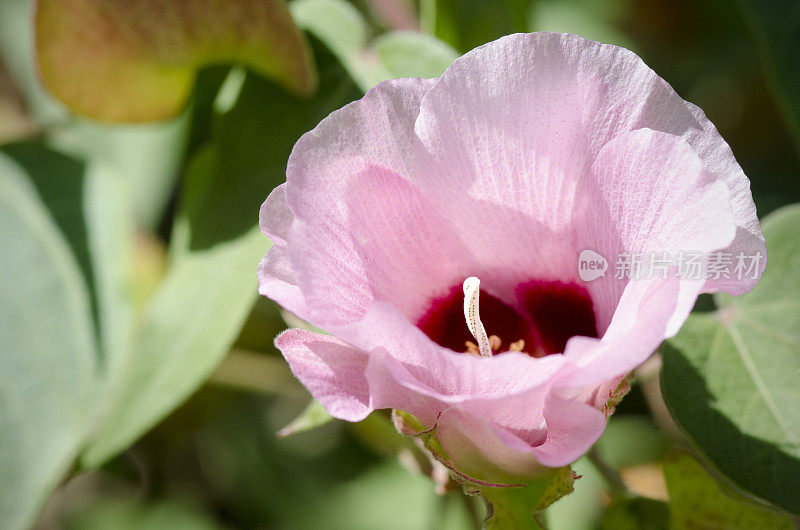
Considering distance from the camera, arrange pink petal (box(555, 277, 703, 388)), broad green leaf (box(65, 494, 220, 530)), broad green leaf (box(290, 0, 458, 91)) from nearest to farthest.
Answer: pink petal (box(555, 277, 703, 388)) < broad green leaf (box(290, 0, 458, 91)) < broad green leaf (box(65, 494, 220, 530))

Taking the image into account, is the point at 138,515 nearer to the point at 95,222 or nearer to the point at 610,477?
the point at 95,222

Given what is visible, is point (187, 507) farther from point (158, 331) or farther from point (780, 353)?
point (780, 353)

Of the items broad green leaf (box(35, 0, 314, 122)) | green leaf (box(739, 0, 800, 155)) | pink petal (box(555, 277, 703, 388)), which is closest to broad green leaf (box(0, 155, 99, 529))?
broad green leaf (box(35, 0, 314, 122))

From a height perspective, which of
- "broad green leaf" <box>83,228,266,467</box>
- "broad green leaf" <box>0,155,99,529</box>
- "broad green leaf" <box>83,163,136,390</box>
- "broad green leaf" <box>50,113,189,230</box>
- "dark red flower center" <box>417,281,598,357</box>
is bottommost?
"broad green leaf" <box>50,113,189,230</box>

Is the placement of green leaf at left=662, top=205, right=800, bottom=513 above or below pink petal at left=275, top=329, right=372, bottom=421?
below

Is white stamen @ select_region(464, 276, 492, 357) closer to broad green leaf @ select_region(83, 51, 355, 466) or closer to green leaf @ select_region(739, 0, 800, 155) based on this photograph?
broad green leaf @ select_region(83, 51, 355, 466)

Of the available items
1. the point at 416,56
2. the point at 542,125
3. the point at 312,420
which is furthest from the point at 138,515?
the point at 542,125

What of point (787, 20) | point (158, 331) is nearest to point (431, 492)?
point (158, 331)

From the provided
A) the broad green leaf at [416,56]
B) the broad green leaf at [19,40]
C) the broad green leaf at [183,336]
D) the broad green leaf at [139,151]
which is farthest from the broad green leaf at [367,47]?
the broad green leaf at [19,40]
